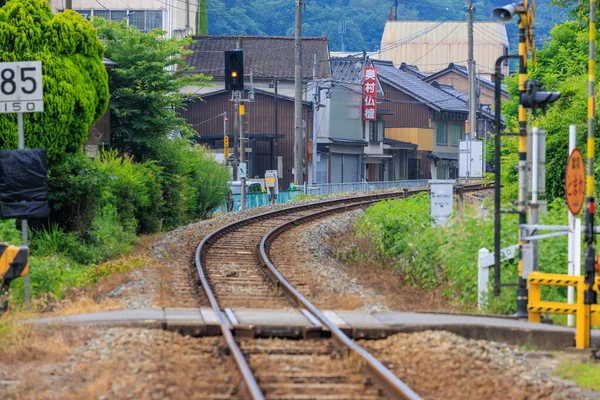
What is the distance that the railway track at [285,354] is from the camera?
7234 millimetres

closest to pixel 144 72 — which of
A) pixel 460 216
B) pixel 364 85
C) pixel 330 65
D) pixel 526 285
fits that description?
pixel 460 216

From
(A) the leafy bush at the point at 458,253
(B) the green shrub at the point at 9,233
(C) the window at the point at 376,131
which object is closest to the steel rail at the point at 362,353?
(A) the leafy bush at the point at 458,253

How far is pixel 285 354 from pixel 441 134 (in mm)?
61770

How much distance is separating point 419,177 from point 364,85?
1528cm

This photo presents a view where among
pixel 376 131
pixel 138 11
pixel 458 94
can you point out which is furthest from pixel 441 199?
pixel 458 94

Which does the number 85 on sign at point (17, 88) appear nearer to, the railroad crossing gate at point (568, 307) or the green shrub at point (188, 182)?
the railroad crossing gate at point (568, 307)

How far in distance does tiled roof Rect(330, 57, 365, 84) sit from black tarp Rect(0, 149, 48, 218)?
47982 millimetres

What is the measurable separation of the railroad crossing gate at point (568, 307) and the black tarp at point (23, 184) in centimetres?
567

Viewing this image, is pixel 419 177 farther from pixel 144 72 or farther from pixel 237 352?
pixel 237 352

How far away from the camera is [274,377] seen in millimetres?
7652

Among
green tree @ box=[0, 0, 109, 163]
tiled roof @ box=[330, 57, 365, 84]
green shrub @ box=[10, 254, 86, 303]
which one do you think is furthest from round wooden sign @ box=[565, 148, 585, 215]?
tiled roof @ box=[330, 57, 365, 84]

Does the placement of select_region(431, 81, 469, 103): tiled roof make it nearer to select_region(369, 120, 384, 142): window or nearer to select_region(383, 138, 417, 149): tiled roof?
→ select_region(383, 138, 417, 149): tiled roof

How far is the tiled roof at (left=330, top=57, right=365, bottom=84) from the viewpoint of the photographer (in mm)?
59500

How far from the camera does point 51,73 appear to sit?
1574cm
